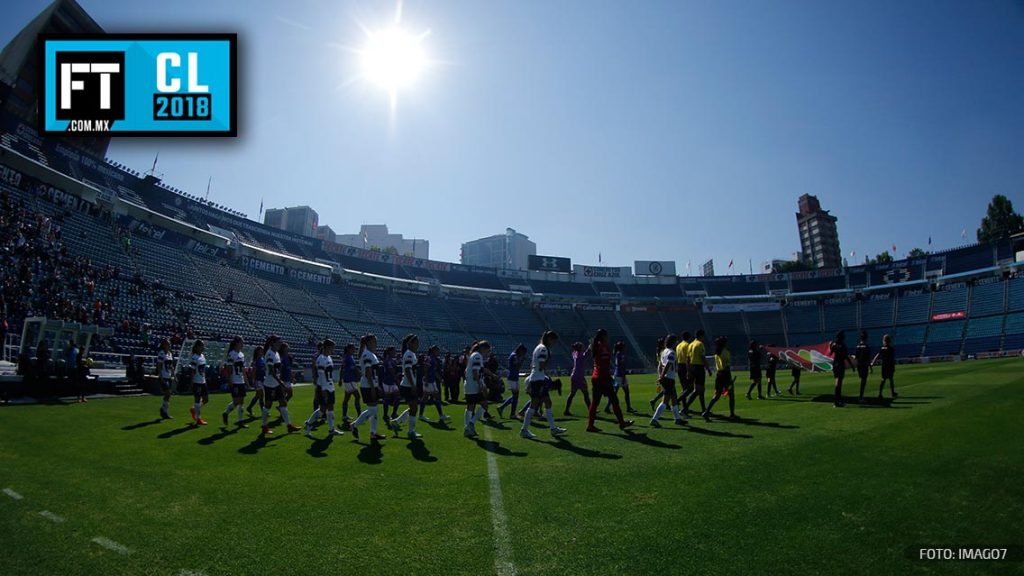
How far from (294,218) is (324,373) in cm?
10820

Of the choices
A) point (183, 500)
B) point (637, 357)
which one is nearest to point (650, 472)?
point (183, 500)

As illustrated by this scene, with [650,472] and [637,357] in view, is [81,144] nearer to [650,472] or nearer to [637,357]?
[650,472]

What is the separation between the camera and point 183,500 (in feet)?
18.4

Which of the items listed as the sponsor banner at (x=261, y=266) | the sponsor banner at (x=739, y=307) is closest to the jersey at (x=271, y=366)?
the sponsor banner at (x=261, y=266)

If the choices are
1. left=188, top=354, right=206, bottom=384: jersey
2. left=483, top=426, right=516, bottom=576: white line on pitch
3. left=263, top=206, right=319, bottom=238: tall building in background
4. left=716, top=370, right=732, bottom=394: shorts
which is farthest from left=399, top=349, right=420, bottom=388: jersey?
left=263, top=206, right=319, bottom=238: tall building in background

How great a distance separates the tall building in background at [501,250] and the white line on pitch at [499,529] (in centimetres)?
11992

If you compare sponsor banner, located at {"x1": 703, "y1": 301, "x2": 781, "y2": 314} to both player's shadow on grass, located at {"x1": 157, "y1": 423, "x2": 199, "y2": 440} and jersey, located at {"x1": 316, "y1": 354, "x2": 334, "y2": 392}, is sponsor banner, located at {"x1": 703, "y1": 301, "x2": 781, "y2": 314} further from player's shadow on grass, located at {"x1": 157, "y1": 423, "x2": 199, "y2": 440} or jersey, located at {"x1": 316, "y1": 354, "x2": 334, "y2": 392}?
player's shadow on grass, located at {"x1": 157, "y1": 423, "x2": 199, "y2": 440}

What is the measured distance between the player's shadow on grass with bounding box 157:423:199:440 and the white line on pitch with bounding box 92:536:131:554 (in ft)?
22.1

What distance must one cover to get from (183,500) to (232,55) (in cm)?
941

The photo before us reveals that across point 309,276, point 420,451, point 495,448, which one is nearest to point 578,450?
point 495,448

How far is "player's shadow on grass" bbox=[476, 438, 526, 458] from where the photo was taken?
328 inches

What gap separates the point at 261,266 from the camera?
50.7 metres

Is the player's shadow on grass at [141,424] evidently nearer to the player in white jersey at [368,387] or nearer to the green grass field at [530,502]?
the green grass field at [530,502]

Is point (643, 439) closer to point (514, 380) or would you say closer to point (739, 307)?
point (514, 380)
